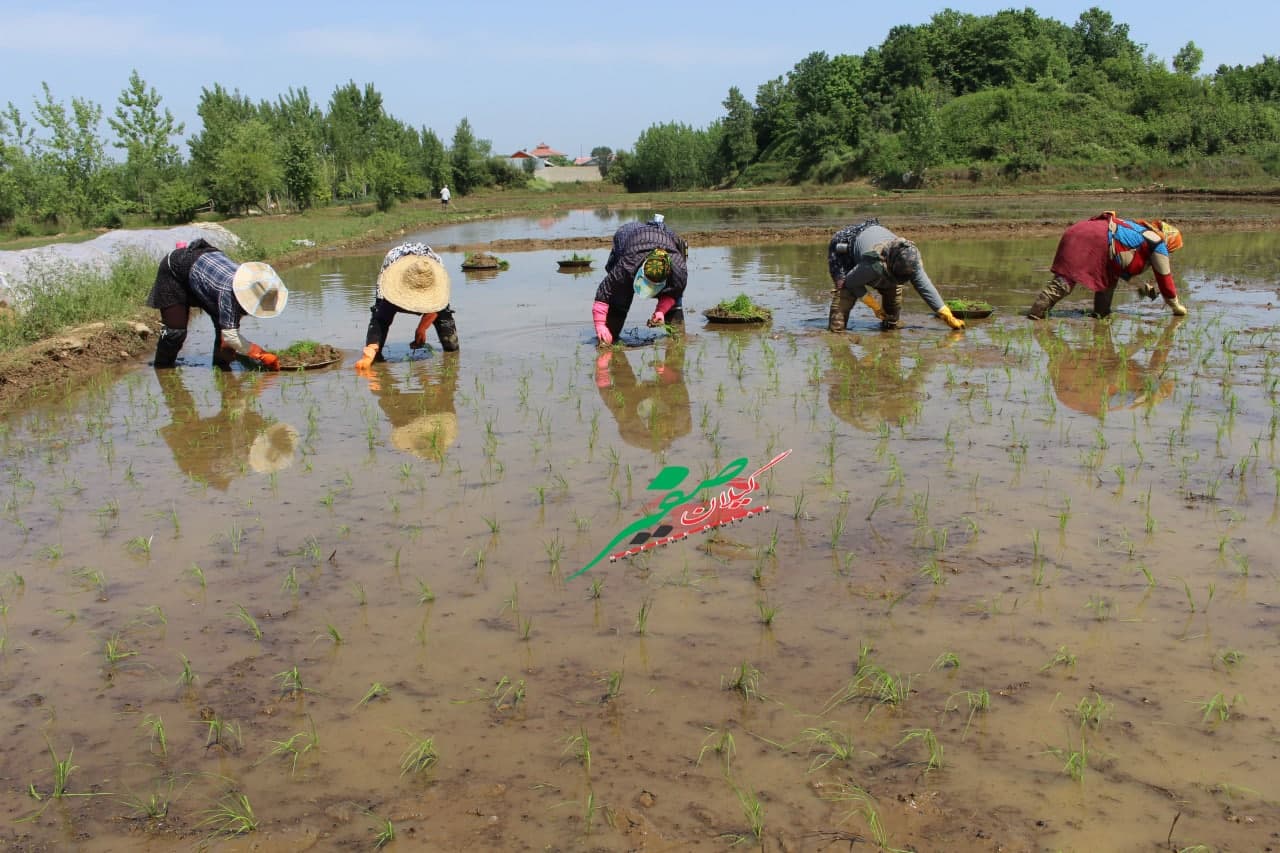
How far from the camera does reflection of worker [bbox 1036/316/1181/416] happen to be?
644 cm

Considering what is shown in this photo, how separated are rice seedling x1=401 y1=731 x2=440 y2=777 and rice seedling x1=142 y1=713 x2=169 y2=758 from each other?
0.73 metres

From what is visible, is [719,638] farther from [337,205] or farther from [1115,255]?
[337,205]

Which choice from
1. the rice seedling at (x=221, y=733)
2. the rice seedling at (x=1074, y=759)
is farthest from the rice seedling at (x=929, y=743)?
the rice seedling at (x=221, y=733)

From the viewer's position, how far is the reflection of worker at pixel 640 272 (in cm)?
860

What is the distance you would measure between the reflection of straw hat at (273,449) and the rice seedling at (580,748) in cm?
329

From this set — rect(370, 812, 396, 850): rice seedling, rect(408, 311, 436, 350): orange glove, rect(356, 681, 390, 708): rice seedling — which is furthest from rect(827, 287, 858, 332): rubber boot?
rect(370, 812, 396, 850): rice seedling

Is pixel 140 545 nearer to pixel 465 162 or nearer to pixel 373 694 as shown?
pixel 373 694

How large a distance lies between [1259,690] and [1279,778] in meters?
0.46

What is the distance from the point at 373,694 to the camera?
10.3 ft

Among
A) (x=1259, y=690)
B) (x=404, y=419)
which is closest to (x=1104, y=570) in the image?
(x=1259, y=690)

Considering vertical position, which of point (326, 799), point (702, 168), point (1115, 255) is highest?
point (702, 168)

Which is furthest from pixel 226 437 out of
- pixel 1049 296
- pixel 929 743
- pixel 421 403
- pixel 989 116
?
pixel 989 116

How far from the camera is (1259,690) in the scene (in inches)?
117

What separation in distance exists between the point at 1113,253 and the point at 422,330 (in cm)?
642
